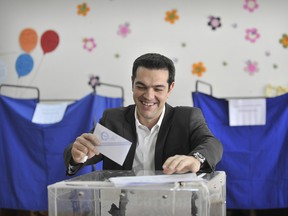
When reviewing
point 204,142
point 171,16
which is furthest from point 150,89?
point 171,16

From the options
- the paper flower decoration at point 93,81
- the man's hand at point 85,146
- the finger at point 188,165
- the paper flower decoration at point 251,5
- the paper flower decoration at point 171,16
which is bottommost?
the finger at point 188,165

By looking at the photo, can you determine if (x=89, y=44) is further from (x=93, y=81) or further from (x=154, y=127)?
(x=154, y=127)

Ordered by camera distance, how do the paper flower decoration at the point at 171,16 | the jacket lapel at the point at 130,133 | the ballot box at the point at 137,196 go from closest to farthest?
the ballot box at the point at 137,196 → the jacket lapel at the point at 130,133 → the paper flower decoration at the point at 171,16

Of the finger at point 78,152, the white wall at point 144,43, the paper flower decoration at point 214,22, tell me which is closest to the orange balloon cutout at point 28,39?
the white wall at point 144,43

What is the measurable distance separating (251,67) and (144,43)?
35.8 inches

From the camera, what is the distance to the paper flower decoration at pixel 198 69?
3.40 metres

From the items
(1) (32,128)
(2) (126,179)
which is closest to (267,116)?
(1) (32,128)

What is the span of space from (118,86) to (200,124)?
1.95 meters

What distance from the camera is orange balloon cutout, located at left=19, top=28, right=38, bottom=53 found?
3631mm

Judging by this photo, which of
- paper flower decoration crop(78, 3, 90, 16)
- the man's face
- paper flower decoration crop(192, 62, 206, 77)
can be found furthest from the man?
paper flower decoration crop(78, 3, 90, 16)

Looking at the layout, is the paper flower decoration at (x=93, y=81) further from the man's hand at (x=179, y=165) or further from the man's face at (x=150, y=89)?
the man's hand at (x=179, y=165)

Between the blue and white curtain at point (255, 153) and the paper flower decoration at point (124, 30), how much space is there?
1057mm

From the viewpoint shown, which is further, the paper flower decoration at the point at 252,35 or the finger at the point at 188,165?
the paper flower decoration at the point at 252,35

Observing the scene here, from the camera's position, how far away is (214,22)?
338 cm
